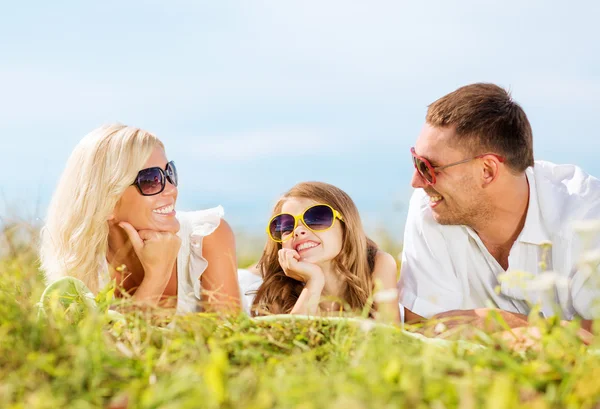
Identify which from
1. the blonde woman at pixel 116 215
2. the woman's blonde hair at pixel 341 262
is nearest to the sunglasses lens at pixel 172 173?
the blonde woman at pixel 116 215

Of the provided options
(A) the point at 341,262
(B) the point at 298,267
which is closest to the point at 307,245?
(B) the point at 298,267

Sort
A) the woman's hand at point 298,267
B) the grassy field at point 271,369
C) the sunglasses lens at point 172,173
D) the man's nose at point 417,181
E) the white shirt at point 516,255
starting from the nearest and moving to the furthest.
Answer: the grassy field at point 271,369
the woman's hand at point 298,267
the sunglasses lens at point 172,173
the white shirt at point 516,255
the man's nose at point 417,181

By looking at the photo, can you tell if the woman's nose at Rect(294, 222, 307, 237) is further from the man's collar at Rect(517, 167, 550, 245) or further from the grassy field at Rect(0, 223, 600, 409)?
the grassy field at Rect(0, 223, 600, 409)

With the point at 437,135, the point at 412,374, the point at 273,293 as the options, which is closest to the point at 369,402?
the point at 412,374

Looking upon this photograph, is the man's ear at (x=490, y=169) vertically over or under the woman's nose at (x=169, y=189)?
over

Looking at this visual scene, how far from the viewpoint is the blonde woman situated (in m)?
4.82

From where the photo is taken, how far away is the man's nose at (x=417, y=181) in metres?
5.26

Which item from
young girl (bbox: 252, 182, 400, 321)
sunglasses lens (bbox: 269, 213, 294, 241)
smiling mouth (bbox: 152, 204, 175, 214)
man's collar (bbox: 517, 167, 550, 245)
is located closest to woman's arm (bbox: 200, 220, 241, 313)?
young girl (bbox: 252, 182, 400, 321)

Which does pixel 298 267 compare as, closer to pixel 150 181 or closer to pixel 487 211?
pixel 150 181

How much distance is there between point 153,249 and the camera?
4.80 metres

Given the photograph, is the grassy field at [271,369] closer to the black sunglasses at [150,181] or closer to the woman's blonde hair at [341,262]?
the black sunglasses at [150,181]

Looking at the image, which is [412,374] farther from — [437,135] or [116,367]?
[437,135]

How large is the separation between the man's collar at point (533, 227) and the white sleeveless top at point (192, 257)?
2376 mm

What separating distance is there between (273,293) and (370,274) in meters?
0.75
